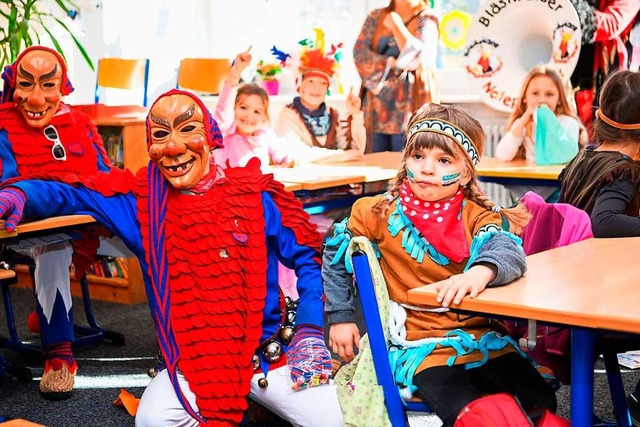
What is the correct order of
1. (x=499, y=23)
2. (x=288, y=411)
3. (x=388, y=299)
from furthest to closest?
(x=499, y=23) < (x=288, y=411) < (x=388, y=299)

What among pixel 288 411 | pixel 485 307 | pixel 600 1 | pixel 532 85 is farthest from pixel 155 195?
pixel 600 1

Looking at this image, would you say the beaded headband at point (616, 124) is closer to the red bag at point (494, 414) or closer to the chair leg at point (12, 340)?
the red bag at point (494, 414)

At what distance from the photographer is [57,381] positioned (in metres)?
3.81

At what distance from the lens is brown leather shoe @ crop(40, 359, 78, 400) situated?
A: 12.4ft

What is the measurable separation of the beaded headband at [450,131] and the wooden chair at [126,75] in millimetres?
3590

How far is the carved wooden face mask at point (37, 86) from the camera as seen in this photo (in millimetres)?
3666

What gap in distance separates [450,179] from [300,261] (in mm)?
585

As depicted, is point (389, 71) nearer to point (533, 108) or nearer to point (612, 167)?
A: point (533, 108)

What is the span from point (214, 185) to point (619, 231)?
3.90ft

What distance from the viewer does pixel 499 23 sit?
540 centimetres

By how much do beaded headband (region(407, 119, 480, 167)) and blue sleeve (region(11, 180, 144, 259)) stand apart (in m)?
0.96

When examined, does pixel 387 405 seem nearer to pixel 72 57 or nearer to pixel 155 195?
pixel 155 195

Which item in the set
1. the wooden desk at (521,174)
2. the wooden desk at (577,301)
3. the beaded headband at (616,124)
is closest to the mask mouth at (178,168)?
the wooden desk at (577,301)

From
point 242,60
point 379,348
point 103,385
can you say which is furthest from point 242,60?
point 379,348
